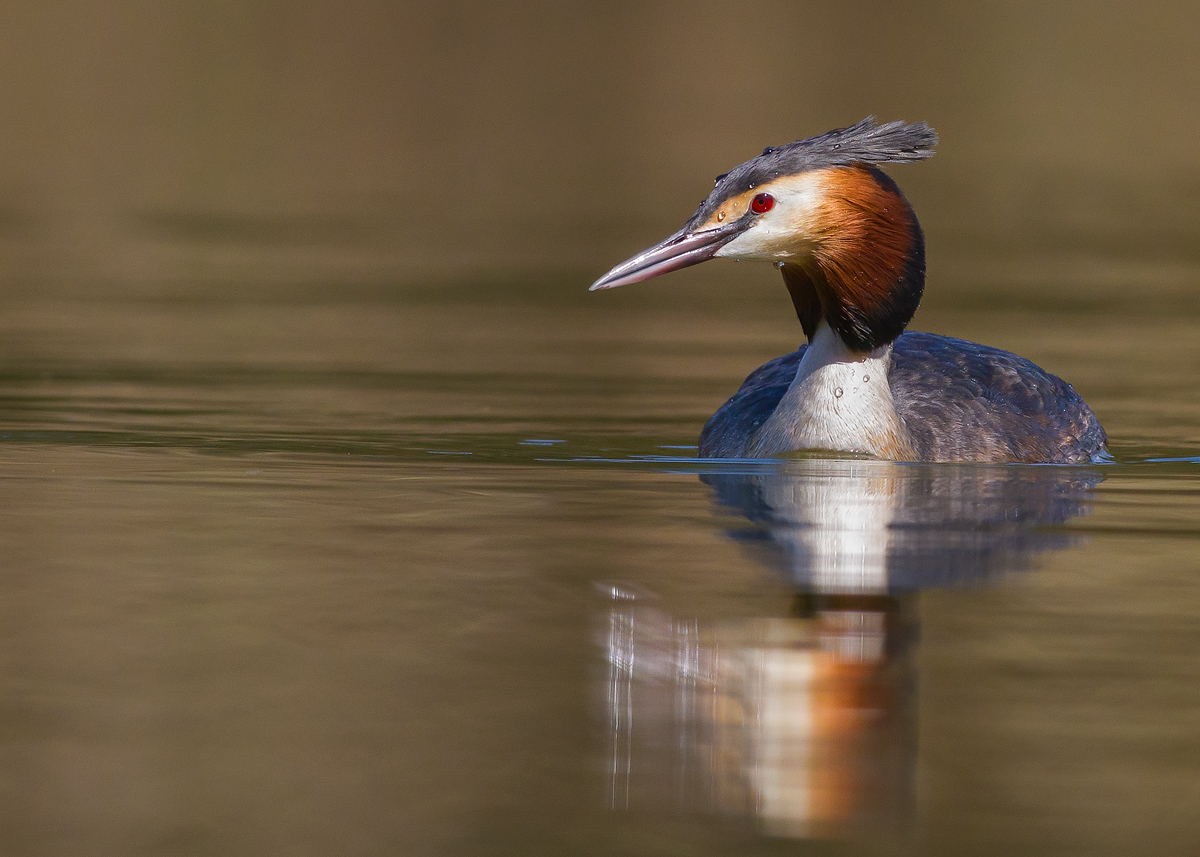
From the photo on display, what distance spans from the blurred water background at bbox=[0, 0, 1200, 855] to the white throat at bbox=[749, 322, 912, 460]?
15 cm

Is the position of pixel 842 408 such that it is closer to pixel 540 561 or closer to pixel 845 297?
pixel 845 297

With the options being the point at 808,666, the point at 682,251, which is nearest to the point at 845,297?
the point at 682,251

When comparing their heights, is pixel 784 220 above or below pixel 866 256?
above

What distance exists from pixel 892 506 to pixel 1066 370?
18.9ft

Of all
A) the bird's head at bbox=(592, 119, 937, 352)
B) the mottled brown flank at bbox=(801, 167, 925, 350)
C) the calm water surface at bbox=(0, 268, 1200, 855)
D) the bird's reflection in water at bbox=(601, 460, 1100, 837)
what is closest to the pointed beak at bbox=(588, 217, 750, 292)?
the bird's head at bbox=(592, 119, 937, 352)

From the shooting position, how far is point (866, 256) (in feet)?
31.7

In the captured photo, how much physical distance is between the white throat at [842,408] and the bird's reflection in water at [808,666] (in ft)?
2.62

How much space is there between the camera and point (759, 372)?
11.6 meters

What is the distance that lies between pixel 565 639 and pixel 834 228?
3726mm

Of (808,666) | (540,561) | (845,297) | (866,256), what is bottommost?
(808,666)

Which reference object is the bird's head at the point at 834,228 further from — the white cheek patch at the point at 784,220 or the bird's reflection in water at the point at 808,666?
the bird's reflection in water at the point at 808,666

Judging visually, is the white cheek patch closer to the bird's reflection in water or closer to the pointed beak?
the pointed beak

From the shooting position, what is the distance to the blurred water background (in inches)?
198

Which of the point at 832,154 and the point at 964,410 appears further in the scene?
the point at 964,410
